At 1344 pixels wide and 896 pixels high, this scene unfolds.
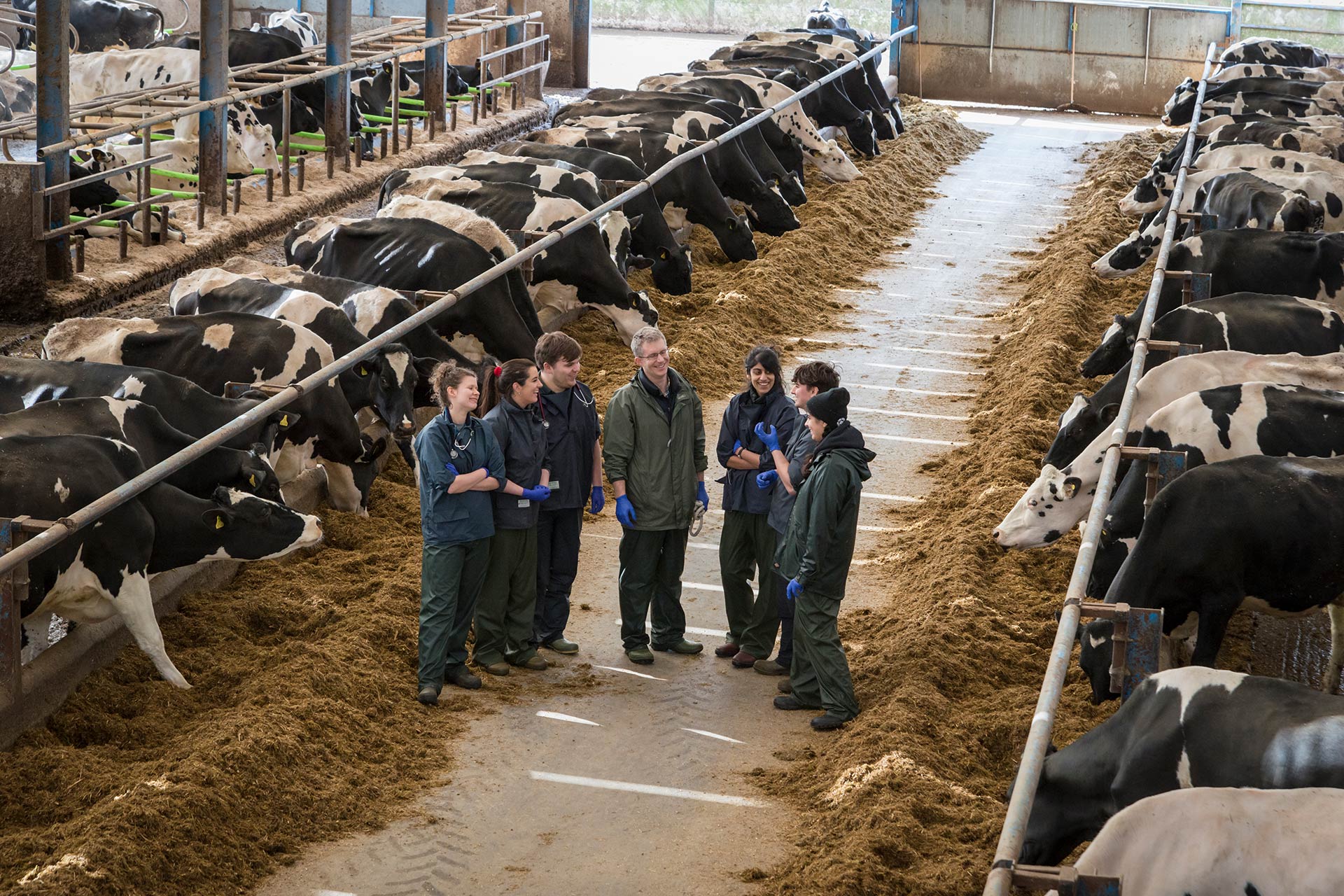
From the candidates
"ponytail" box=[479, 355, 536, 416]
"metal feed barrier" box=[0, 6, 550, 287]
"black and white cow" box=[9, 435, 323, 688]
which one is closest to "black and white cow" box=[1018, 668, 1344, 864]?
"ponytail" box=[479, 355, 536, 416]

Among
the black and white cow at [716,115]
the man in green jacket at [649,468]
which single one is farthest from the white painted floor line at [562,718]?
the black and white cow at [716,115]

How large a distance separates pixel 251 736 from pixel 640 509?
7.94 feet

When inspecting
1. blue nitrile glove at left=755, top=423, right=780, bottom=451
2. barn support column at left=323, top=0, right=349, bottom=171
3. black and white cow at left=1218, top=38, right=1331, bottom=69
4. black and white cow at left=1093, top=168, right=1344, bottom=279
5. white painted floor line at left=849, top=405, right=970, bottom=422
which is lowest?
white painted floor line at left=849, top=405, right=970, bottom=422

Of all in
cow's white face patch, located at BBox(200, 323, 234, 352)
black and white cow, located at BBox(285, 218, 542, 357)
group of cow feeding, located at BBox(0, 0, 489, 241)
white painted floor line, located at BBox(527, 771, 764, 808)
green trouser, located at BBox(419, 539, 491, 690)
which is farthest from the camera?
group of cow feeding, located at BBox(0, 0, 489, 241)

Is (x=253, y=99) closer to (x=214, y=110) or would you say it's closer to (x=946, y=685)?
(x=214, y=110)

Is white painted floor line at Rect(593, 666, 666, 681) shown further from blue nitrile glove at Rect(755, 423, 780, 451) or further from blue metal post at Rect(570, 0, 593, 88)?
blue metal post at Rect(570, 0, 593, 88)

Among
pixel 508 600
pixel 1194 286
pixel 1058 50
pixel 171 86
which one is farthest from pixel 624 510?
pixel 1058 50

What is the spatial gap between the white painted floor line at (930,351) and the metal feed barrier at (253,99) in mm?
7301

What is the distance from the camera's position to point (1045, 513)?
9344 millimetres

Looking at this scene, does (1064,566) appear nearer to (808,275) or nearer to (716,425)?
(716,425)

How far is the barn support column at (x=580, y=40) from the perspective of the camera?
100 ft

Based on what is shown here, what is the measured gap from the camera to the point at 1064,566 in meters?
9.82

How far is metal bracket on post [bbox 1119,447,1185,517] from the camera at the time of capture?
25.7ft

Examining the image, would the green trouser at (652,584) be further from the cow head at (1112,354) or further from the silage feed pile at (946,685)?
the cow head at (1112,354)
